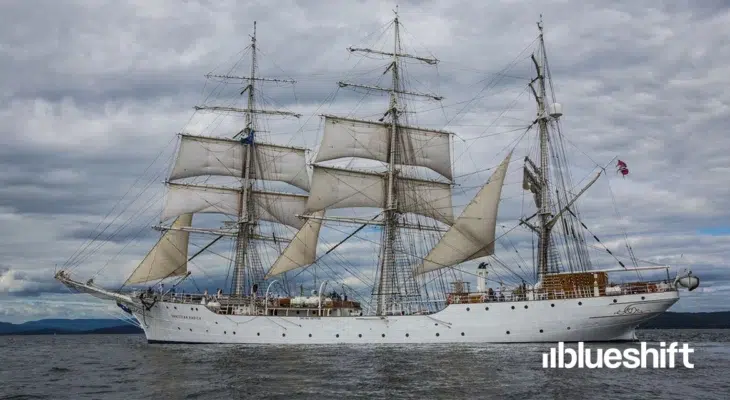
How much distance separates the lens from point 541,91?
6406 cm

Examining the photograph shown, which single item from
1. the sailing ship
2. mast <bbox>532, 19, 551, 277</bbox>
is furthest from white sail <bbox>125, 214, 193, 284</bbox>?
mast <bbox>532, 19, 551, 277</bbox>

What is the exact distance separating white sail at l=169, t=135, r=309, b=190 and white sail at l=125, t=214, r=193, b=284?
5.39 m

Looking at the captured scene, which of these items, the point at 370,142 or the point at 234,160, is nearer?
the point at 370,142

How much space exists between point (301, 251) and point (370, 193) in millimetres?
9130

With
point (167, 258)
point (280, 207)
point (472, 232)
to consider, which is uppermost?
point (280, 207)

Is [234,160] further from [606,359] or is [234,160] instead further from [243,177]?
[606,359]

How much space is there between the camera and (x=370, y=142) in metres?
69.3

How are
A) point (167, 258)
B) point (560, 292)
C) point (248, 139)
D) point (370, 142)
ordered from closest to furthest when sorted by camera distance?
point (560, 292)
point (167, 258)
point (370, 142)
point (248, 139)

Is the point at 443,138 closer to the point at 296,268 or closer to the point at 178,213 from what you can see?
the point at 296,268

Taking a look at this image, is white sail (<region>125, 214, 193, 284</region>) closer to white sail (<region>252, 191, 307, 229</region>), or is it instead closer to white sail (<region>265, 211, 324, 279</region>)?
white sail (<region>252, 191, 307, 229</region>)

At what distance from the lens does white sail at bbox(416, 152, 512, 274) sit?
61.2 m

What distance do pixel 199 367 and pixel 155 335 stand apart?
89.1ft

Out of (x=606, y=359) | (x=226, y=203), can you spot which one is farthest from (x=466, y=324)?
(x=226, y=203)

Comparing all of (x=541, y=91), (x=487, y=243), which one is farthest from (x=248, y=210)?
(x=541, y=91)
